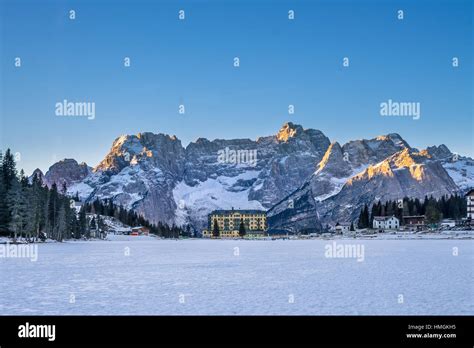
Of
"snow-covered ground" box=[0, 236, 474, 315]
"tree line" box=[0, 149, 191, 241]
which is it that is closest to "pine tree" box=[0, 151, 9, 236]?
"tree line" box=[0, 149, 191, 241]

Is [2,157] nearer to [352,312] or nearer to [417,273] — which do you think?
[417,273]

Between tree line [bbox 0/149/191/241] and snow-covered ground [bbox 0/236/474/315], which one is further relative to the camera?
tree line [bbox 0/149/191/241]

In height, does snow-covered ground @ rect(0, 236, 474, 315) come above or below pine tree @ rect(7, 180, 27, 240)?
below

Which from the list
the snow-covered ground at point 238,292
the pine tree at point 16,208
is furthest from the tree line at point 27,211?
the snow-covered ground at point 238,292

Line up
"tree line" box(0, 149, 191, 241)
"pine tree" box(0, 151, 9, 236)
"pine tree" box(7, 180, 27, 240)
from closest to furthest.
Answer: "pine tree" box(7, 180, 27, 240)
"tree line" box(0, 149, 191, 241)
"pine tree" box(0, 151, 9, 236)

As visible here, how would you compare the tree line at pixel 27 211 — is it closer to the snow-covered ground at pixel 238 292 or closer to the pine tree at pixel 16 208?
the pine tree at pixel 16 208

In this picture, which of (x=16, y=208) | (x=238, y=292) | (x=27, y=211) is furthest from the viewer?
(x=27, y=211)

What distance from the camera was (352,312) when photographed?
2531 centimetres

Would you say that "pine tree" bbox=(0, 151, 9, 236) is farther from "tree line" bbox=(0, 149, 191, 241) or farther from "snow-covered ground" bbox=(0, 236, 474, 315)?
"snow-covered ground" bbox=(0, 236, 474, 315)

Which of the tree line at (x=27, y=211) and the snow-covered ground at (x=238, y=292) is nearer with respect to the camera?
the snow-covered ground at (x=238, y=292)

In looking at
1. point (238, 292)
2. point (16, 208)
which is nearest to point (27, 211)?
point (16, 208)

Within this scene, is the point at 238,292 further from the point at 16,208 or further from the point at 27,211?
the point at 27,211
